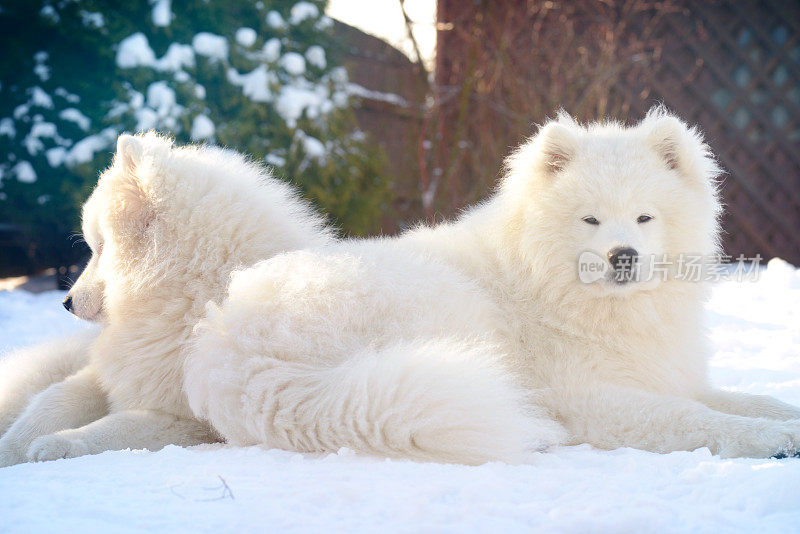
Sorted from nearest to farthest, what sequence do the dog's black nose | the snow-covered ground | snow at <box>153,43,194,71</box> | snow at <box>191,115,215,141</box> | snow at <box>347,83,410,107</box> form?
1. the snow-covered ground
2. the dog's black nose
3. snow at <box>191,115,215,141</box>
4. snow at <box>153,43,194,71</box>
5. snow at <box>347,83,410,107</box>

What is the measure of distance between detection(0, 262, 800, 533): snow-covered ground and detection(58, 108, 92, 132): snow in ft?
14.9

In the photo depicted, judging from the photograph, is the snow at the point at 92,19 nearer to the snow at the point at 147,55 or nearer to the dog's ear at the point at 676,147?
the snow at the point at 147,55

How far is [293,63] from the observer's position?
6.21 m

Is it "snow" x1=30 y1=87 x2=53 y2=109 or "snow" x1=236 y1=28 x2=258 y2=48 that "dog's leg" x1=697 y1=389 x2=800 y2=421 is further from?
"snow" x1=30 y1=87 x2=53 y2=109

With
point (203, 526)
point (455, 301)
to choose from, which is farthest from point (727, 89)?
point (203, 526)

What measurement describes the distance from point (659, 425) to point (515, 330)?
26.3 inches

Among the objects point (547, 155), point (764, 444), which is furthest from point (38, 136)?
point (764, 444)

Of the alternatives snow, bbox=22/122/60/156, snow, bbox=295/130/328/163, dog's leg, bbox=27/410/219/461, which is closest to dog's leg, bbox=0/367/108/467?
dog's leg, bbox=27/410/219/461

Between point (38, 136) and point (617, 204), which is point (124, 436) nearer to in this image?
point (617, 204)

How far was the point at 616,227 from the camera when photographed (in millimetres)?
2605

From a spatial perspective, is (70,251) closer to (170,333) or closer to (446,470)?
(170,333)

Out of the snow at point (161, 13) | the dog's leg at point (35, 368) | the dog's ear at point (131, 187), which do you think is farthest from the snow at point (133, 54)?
the dog's ear at point (131, 187)

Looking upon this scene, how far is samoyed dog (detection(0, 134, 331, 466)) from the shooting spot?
2588 millimetres

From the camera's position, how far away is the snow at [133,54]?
19.0ft
